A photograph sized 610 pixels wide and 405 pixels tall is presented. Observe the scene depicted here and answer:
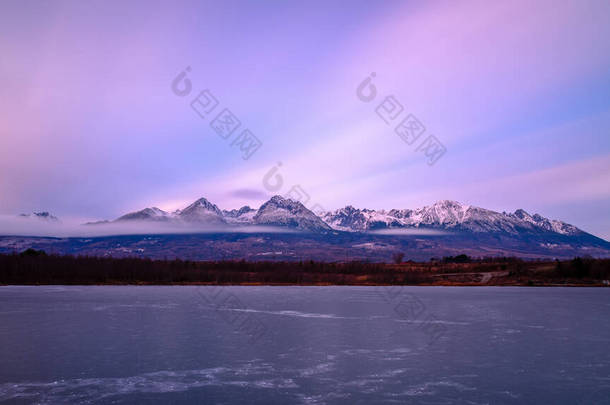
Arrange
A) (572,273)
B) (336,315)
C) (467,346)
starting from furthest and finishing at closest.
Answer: (572,273)
(336,315)
(467,346)

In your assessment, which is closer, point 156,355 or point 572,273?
point 156,355

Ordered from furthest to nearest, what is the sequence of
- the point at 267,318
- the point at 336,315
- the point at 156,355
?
1. the point at 336,315
2. the point at 267,318
3. the point at 156,355

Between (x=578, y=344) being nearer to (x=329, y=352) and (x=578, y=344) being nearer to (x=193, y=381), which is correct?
(x=329, y=352)

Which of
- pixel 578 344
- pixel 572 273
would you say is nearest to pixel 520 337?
pixel 578 344

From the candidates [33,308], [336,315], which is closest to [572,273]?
[336,315]

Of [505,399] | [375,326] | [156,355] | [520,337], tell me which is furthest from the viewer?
[375,326]

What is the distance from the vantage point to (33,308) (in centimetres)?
8038

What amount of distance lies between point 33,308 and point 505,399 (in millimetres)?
77622

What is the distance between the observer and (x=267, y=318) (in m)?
68.2

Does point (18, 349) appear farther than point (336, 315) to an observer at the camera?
No

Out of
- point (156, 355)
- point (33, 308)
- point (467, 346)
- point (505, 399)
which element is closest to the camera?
point (505, 399)

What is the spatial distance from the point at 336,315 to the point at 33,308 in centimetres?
5021

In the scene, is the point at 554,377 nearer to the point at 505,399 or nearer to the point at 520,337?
the point at 505,399

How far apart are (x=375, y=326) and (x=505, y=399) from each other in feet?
109
